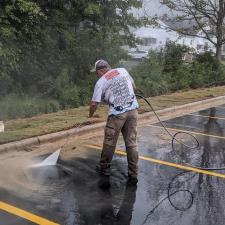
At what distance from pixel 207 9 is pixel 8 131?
1617cm

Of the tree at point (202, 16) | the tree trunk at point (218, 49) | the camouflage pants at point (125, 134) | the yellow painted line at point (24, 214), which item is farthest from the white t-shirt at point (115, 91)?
the tree trunk at point (218, 49)

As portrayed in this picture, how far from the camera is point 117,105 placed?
6.69m

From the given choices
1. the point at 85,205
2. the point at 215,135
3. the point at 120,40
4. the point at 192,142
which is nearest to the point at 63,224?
the point at 85,205

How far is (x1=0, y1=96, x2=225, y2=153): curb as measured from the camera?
26.9 feet

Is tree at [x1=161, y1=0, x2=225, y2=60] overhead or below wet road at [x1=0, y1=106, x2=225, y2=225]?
overhead

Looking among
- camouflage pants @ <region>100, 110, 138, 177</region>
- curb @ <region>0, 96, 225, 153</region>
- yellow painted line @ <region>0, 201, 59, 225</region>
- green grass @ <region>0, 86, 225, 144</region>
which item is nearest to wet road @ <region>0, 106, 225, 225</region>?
yellow painted line @ <region>0, 201, 59, 225</region>

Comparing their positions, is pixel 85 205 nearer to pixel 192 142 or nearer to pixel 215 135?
pixel 192 142

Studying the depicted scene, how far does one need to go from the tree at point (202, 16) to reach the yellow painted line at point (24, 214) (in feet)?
60.7

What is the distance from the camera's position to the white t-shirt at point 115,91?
659 centimetres

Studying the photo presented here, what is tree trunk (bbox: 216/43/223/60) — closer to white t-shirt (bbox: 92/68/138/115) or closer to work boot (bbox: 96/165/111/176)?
work boot (bbox: 96/165/111/176)

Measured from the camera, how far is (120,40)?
57.2 ft

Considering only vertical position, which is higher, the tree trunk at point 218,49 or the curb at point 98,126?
the tree trunk at point 218,49

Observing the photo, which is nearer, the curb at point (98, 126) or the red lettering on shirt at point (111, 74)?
the red lettering on shirt at point (111, 74)

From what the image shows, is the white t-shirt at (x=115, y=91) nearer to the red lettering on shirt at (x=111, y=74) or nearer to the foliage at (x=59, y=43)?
the red lettering on shirt at (x=111, y=74)
